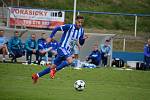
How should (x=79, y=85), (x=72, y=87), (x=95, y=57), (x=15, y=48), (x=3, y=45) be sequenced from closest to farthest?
(x=79, y=85) < (x=72, y=87) < (x=3, y=45) < (x=15, y=48) < (x=95, y=57)

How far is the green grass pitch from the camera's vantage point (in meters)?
15.9

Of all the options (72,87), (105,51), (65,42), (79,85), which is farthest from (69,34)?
(105,51)

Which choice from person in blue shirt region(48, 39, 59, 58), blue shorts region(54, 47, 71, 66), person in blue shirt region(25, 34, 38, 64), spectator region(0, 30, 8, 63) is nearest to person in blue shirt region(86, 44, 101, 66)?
person in blue shirt region(48, 39, 59, 58)

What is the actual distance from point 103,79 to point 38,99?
8.04m

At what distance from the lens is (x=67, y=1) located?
173 feet

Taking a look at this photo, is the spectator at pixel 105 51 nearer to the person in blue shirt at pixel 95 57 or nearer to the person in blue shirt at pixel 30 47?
the person in blue shirt at pixel 95 57

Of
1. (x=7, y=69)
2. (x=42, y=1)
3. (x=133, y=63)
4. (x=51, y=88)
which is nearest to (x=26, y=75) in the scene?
(x=7, y=69)

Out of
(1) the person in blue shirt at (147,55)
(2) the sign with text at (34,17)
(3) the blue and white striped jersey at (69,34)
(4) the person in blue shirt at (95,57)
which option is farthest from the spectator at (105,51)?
(3) the blue and white striped jersey at (69,34)

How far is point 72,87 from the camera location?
18656 mm

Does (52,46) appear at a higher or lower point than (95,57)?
higher

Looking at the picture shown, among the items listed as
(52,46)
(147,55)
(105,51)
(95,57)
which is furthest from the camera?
(105,51)

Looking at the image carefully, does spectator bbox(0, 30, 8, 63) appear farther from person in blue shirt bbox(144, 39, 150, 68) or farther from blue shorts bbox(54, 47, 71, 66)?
blue shorts bbox(54, 47, 71, 66)

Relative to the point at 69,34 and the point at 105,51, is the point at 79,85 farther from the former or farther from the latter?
the point at 105,51

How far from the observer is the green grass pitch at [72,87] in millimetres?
15930
